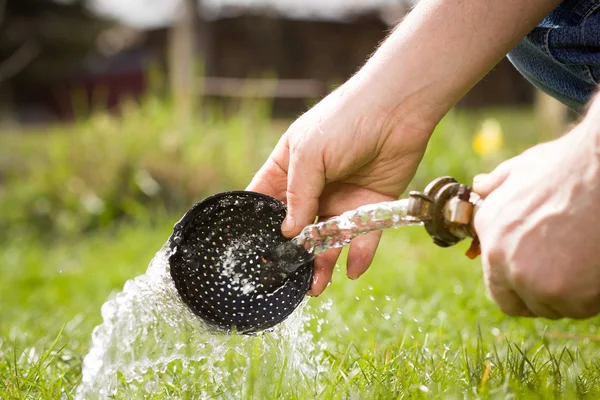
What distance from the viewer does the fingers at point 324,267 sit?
1.96 m

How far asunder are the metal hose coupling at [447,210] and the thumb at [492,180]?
17 mm

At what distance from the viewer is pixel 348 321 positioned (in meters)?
2.54

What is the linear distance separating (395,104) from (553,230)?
69cm

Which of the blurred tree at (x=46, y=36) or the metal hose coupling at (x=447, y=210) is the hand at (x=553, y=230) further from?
the blurred tree at (x=46, y=36)

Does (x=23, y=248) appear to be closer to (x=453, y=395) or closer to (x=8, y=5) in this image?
(x=453, y=395)

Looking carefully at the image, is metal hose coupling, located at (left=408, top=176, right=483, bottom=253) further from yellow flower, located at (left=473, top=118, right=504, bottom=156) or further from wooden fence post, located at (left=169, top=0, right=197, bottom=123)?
wooden fence post, located at (left=169, top=0, right=197, bottom=123)

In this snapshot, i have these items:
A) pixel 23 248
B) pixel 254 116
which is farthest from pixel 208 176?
pixel 23 248

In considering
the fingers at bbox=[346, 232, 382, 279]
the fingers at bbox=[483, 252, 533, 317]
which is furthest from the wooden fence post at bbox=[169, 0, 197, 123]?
the fingers at bbox=[483, 252, 533, 317]

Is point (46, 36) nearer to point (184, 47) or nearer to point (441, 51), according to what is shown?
point (184, 47)

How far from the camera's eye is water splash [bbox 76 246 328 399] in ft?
5.37

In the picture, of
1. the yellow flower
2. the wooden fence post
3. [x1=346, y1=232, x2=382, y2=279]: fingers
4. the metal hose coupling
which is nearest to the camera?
the metal hose coupling

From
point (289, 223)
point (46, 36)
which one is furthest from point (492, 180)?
point (46, 36)

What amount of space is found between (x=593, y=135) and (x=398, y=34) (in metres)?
0.72

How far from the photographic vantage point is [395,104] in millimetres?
1802
